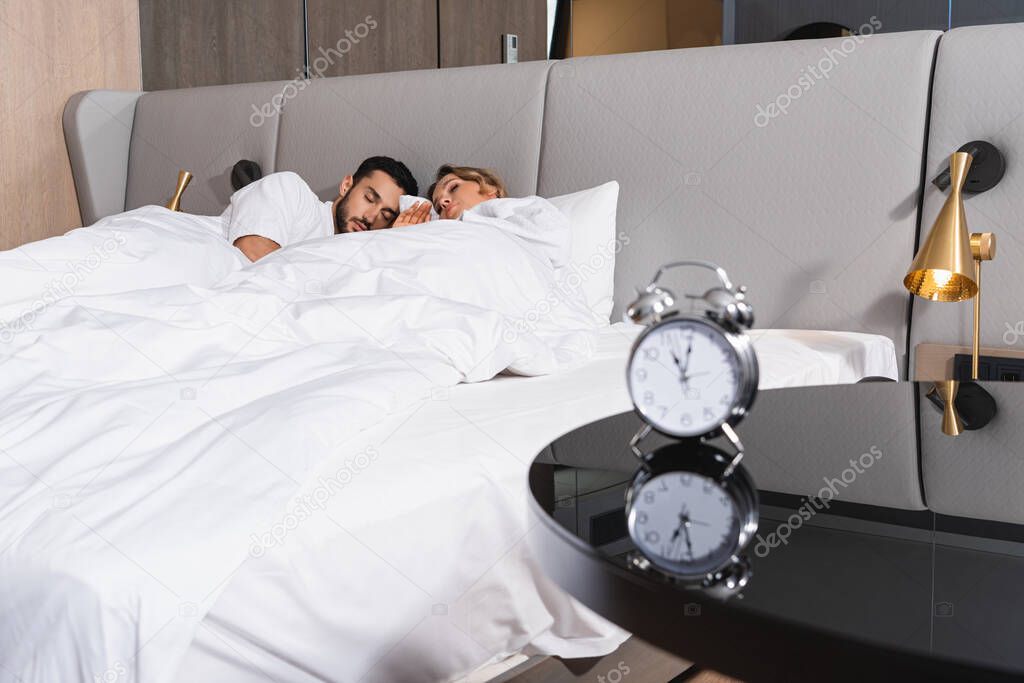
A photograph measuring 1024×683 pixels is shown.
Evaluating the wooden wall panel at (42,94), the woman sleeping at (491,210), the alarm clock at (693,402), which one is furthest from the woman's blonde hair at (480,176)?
the wooden wall panel at (42,94)

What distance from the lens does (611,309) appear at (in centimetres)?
211

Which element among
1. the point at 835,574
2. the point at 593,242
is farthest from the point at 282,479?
the point at 593,242

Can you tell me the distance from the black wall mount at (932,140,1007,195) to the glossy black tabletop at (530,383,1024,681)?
1.01 m

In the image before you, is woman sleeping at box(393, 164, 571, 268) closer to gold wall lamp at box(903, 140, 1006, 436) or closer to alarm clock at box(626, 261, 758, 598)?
gold wall lamp at box(903, 140, 1006, 436)

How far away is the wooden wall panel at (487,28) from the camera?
11.8 ft

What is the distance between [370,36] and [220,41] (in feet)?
1.70

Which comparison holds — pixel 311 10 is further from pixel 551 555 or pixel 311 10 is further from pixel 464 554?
pixel 551 555

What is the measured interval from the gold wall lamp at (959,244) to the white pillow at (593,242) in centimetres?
65

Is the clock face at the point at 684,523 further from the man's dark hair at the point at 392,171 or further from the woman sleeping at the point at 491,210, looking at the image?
the man's dark hair at the point at 392,171

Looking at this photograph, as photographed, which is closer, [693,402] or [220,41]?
[693,402]

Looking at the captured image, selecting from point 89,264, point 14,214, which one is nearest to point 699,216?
point 89,264

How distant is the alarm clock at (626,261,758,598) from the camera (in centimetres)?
64

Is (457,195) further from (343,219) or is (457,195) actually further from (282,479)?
(282,479)

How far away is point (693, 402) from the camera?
2.34ft
